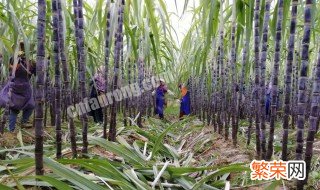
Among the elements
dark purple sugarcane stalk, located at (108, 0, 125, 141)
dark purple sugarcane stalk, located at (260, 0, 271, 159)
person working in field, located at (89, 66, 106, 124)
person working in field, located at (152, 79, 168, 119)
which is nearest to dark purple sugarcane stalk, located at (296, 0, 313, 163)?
dark purple sugarcane stalk, located at (260, 0, 271, 159)

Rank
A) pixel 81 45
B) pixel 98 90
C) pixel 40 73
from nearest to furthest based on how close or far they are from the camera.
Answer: pixel 40 73
pixel 81 45
pixel 98 90

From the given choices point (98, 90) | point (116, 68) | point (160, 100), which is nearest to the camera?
point (116, 68)

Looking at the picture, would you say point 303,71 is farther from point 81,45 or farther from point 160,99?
point 160,99

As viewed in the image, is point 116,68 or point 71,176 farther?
point 116,68

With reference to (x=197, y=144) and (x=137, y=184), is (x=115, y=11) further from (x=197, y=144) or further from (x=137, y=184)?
(x=197, y=144)

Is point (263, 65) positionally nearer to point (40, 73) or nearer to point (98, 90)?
point (40, 73)

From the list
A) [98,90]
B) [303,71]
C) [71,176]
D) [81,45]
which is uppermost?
[81,45]

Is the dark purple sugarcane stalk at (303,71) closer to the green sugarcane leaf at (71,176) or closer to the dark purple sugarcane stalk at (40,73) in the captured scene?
the green sugarcane leaf at (71,176)

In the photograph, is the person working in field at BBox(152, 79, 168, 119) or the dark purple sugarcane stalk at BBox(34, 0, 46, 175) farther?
the person working in field at BBox(152, 79, 168, 119)

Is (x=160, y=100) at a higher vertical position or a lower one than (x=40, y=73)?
lower

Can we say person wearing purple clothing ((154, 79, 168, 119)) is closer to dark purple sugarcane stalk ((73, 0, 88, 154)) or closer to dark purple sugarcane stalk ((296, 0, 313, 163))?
dark purple sugarcane stalk ((73, 0, 88, 154))

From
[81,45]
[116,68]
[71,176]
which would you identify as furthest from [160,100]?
[71,176]

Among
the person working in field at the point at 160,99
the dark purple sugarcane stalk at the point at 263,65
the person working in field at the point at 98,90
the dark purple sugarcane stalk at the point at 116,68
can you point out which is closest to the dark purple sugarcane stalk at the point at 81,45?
the dark purple sugarcane stalk at the point at 116,68

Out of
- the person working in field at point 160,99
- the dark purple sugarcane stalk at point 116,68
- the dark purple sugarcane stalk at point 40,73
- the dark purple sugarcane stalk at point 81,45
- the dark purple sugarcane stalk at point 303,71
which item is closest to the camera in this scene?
the dark purple sugarcane stalk at point 40,73
